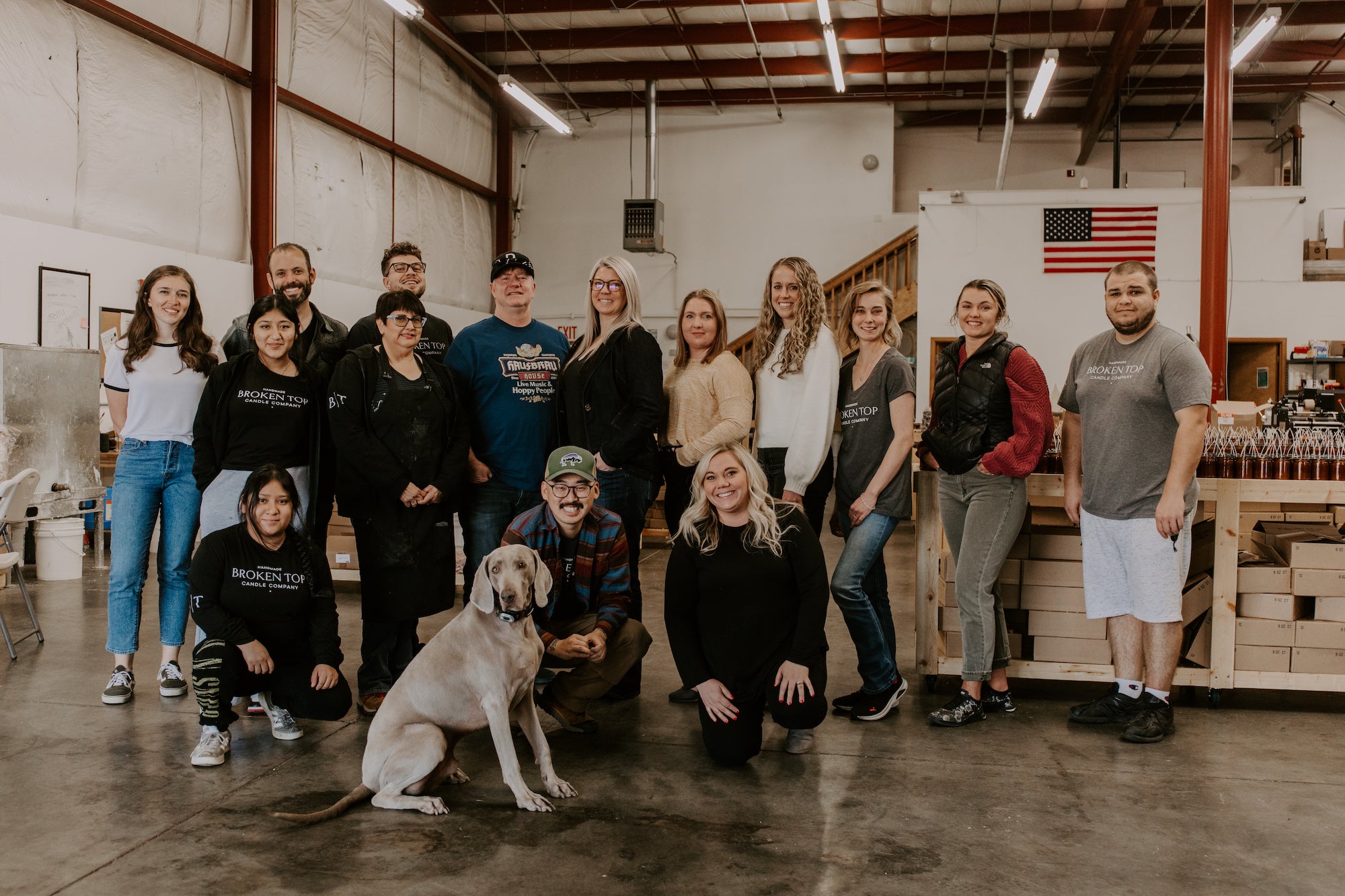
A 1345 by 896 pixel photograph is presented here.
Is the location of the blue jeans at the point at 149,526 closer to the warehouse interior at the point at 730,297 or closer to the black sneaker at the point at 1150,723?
the warehouse interior at the point at 730,297

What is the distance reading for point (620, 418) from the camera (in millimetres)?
3758

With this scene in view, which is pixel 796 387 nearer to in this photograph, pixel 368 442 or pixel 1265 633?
pixel 368 442

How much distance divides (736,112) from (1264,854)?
13.8 meters

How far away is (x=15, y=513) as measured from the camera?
4871 millimetres

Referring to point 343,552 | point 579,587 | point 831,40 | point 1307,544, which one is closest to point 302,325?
point 579,587

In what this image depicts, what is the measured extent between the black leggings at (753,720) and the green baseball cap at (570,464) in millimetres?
835

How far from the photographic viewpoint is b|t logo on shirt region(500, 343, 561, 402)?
3889mm

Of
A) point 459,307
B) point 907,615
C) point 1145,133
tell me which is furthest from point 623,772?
point 1145,133

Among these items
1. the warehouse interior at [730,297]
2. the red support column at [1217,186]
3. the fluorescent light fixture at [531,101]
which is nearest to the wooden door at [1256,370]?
the warehouse interior at [730,297]

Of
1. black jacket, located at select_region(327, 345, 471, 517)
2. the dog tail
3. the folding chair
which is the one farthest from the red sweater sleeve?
the folding chair

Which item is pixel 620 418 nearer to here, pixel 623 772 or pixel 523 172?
pixel 623 772

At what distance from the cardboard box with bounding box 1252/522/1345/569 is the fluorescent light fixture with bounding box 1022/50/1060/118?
7098mm

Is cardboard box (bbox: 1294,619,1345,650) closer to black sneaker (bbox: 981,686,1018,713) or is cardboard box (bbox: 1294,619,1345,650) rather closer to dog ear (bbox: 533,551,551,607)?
black sneaker (bbox: 981,686,1018,713)

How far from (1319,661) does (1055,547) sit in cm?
107
